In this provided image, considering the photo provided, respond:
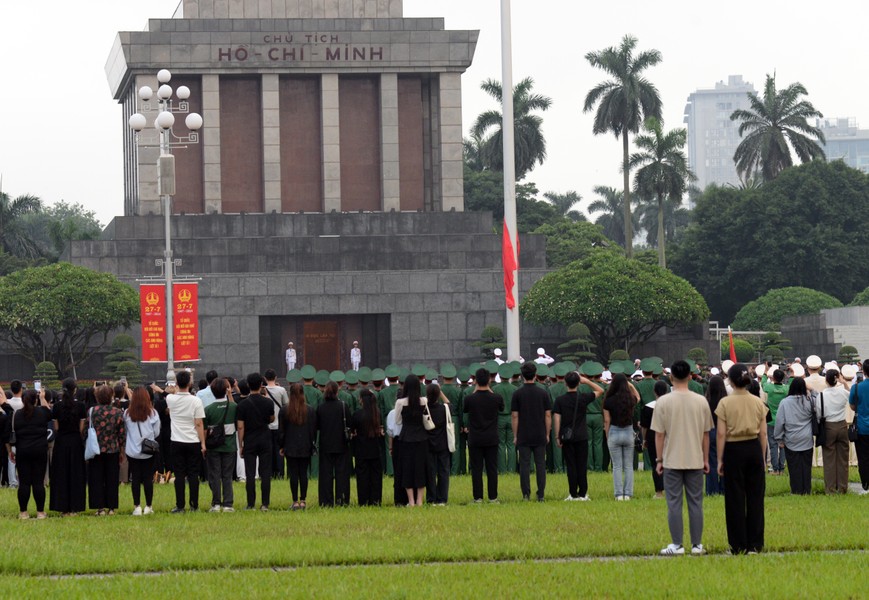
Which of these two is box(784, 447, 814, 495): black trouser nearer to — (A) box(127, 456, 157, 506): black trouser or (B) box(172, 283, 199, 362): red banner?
(A) box(127, 456, 157, 506): black trouser

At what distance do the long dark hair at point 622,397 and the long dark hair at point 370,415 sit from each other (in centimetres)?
265

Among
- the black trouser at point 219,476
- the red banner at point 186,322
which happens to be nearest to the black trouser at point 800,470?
the black trouser at point 219,476

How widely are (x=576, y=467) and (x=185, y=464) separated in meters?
4.39

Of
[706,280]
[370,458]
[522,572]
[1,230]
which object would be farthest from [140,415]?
[1,230]

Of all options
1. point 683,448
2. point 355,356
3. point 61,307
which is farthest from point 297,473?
point 355,356

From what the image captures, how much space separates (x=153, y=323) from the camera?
30328 millimetres

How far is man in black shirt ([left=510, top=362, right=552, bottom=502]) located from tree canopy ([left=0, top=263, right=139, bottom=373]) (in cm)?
2751

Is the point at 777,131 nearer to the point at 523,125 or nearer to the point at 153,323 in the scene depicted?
the point at 523,125

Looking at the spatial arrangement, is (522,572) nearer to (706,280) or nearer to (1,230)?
(706,280)

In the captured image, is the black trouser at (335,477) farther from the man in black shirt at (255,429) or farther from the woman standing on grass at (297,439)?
the man in black shirt at (255,429)

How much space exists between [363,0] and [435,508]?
38902 millimetres

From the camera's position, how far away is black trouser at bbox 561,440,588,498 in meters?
17.4

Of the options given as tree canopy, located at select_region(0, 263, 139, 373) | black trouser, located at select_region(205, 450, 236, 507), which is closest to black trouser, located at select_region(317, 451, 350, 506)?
black trouser, located at select_region(205, 450, 236, 507)

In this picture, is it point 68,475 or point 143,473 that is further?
point 68,475
